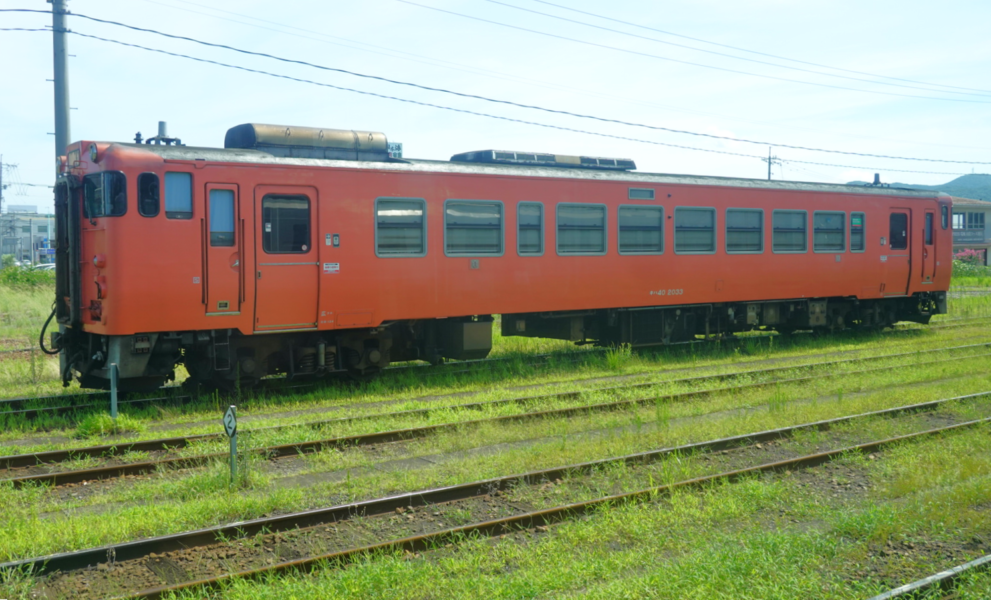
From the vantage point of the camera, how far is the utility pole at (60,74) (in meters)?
13.3

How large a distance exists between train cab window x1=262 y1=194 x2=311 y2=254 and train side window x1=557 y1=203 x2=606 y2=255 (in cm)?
450

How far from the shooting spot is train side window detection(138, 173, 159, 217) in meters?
10.3

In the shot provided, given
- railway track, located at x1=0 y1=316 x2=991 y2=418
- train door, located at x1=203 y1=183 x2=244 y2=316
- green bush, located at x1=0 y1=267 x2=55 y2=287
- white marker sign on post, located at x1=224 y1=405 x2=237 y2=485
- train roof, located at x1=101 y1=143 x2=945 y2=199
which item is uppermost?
train roof, located at x1=101 y1=143 x2=945 y2=199

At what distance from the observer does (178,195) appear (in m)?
10.5

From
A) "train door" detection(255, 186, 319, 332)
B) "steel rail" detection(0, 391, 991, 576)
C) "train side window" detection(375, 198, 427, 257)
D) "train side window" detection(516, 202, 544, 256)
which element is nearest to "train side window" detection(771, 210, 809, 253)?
"train side window" detection(516, 202, 544, 256)

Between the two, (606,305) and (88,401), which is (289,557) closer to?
(88,401)

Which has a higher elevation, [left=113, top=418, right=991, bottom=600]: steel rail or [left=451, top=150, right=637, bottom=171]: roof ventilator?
[left=451, top=150, right=637, bottom=171]: roof ventilator

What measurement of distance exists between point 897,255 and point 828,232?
2.49 metres

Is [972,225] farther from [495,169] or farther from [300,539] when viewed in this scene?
[300,539]

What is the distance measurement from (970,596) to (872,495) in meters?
2.30

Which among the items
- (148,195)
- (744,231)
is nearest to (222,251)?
(148,195)

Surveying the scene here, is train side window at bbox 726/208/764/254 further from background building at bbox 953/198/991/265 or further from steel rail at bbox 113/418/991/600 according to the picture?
background building at bbox 953/198/991/265

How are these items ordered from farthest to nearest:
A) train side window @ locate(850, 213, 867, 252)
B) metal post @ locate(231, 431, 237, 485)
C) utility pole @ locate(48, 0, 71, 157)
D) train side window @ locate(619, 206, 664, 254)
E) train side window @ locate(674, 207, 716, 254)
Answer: train side window @ locate(850, 213, 867, 252) → train side window @ locate(674, 207, 716, 254) → train side window @ locate(619, 206, 664, 254) → utility pole @ locate(48, 0, 71, 157) → metal post @ locate(231, 431, 237, 485)

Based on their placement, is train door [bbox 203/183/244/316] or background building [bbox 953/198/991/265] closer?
train door [bbox 203/183/244/316]
